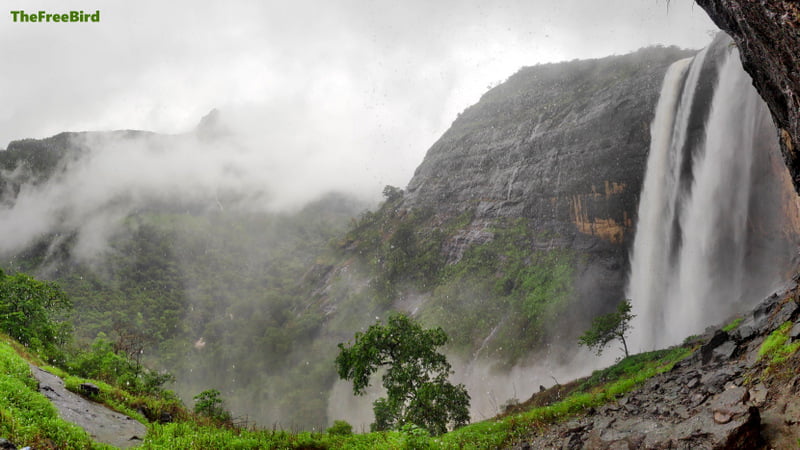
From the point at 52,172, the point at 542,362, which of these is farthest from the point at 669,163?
the point at 52,172

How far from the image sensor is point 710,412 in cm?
727

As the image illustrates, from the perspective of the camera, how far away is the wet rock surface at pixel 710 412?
6168 mm

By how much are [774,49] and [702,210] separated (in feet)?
95.0

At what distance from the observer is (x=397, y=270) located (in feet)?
216

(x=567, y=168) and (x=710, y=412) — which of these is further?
(x=567, y=168)

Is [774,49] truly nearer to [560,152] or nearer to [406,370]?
[406,370]

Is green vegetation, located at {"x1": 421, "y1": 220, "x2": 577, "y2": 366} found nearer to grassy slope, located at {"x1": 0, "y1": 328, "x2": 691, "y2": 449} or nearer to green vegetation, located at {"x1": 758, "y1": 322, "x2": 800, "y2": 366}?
grassy slope, located at {"x1": 0, "y1": 328, "x2": 691, "y2": 449}

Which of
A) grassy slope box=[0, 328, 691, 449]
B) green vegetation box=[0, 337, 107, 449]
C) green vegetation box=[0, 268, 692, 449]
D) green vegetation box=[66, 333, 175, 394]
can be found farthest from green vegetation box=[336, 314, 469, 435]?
green vegetation box=[0, 337, 107, 449]

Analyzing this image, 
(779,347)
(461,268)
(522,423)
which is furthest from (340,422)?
(461,268)

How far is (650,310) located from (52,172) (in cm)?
22995

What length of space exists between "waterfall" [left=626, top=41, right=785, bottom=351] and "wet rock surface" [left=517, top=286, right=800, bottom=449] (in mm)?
17809

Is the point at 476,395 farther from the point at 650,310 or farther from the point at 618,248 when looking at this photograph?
the point at 618,248

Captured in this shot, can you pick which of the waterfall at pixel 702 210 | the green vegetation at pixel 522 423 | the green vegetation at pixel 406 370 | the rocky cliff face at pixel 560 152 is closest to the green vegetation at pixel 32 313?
the green vegetation at pixel 406 370

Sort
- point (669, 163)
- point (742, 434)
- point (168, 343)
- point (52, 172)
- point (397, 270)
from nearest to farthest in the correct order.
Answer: point (742, 434) → point (669, 163) → point (397, 270) → point (168, 343) → point (52, 172)
